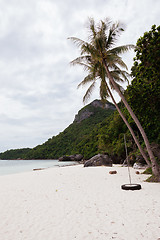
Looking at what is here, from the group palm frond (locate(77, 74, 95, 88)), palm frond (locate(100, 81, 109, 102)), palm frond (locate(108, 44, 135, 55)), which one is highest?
palm frond (locate(108, 44, 135, 55))

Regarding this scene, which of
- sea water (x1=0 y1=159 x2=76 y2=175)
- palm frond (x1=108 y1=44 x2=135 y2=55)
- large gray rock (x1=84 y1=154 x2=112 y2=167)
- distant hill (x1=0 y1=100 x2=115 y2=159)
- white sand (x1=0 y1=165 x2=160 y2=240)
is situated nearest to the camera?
white sand (x1=0 y1=165 x2=160 y2=240)

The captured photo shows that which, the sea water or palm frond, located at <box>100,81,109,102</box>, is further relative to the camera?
the sea water

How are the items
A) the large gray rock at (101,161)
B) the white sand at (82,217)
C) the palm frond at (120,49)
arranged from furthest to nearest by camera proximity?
the large gray rock at (101,161), the palm frond at (120,49), the white sand at (82,217)

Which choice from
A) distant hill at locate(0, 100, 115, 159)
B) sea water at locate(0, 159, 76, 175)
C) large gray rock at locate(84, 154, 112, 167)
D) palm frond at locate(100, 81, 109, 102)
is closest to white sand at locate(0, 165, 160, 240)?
palm frond at locate(100, 81, 109, 102)

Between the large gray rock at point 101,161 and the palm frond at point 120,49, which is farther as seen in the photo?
the large gray rock at point 101,161

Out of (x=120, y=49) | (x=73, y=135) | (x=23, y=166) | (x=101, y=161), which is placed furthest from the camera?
(x=73, y=135)

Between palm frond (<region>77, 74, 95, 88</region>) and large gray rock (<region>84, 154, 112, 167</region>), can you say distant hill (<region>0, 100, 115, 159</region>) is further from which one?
palm frond (<region>77, 74, 95, 88</region>)

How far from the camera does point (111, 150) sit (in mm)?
25109

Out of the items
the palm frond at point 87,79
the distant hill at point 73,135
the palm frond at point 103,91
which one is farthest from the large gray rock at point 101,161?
the distant hill at point 73,135

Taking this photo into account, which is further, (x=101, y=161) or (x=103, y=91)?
(x=101, y=161)

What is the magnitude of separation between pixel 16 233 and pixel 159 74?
8.24 meters

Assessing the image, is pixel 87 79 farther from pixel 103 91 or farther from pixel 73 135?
pixel 73 135

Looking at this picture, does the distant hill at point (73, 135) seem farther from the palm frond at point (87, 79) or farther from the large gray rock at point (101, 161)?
the palm frond at point (87, 79)

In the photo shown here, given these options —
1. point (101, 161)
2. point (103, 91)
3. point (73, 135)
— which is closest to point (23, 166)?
point (101, 161)
